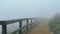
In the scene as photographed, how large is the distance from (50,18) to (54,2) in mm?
336

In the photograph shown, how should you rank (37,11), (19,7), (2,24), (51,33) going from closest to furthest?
(2,24) → (51,33) → (37,11) → (19,7)

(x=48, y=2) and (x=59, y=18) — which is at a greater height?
(x=48, y=2)

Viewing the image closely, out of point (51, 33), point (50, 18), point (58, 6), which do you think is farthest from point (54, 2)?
point (51, 33)

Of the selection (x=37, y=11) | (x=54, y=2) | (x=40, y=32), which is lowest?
(x=40, y=32)

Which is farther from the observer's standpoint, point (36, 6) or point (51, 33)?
point (36, 6)

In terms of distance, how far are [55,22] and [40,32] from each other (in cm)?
37

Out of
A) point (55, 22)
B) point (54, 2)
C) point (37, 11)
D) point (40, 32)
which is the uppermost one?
point (54, 2)

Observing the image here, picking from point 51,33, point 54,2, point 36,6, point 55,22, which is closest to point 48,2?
point 54,2

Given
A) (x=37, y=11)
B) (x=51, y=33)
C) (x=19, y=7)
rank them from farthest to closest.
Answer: (x=19, y=7) → (x=37, y=11) → (x=51, y=33)

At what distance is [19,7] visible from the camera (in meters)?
2.47

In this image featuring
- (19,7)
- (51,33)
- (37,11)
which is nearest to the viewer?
(51,33)

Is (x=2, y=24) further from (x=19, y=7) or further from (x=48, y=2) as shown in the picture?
(x=19, y=7)

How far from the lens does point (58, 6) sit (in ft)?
6.83

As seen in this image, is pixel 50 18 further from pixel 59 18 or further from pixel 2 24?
pixel 2 24
